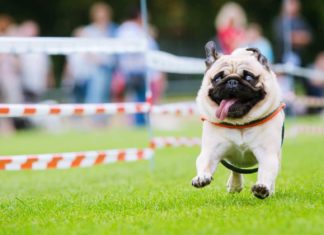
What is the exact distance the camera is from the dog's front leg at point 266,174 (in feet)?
20.6

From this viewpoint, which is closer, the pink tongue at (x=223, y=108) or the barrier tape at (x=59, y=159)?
the pink tongue at (x=223, y=108)

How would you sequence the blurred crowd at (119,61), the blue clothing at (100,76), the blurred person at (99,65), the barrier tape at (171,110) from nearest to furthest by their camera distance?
1. the barrier tape at (171,110)
2. the blurred crowd at (119,61)
3. the blurred person at (99,65)
4. the blue clothing at (100,76)

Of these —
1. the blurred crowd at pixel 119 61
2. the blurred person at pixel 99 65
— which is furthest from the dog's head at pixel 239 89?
the blurred person at pixel 99 65

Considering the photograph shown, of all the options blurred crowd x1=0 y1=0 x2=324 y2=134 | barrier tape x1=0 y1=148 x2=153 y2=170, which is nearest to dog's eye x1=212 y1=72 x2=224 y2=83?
barrier tape x1=0 y1=148 x2=153 y2=170

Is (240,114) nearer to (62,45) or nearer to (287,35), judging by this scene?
(62,45)

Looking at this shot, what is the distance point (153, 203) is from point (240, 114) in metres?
1.07

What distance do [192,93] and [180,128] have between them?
30.7 feet

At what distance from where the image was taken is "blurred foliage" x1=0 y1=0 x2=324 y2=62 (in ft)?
121

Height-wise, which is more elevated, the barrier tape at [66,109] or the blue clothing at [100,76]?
the barrier tape at [66,109]

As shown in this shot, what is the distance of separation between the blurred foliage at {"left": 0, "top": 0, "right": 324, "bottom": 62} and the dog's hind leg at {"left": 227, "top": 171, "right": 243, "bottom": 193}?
2808 centimetres

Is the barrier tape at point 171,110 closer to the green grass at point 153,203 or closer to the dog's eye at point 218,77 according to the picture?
the green grass at point 153,203

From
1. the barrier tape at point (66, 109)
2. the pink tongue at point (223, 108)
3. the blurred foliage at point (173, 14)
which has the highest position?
the pink tongue at point (223, 108)

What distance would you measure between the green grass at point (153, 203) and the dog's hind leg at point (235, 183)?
104 millimetres

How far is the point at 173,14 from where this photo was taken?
129ft
